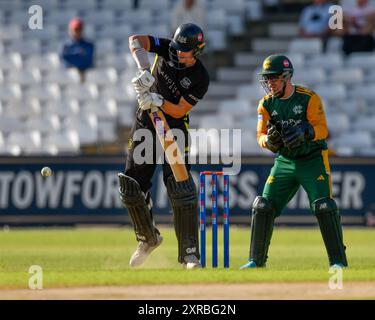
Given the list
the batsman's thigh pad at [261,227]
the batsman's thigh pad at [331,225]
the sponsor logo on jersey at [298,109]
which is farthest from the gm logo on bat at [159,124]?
the batsman's thigh pad at [331,225]

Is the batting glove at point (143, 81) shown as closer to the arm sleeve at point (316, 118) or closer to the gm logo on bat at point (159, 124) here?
the gm logo on bat at point (159, 124)

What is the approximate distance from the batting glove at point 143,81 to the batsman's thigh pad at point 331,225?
1828 mm

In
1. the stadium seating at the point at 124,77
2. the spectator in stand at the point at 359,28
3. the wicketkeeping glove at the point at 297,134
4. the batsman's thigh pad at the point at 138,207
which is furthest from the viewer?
the spectator in stand at the point at 359,28

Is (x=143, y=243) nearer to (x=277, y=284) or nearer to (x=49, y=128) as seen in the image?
(x=277, y=284)

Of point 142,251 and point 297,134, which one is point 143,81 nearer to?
point 297,134

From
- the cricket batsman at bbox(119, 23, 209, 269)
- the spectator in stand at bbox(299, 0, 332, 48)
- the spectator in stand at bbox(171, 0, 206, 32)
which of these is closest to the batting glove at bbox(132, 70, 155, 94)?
the cricket batsman at bbox(119, 23, 209, 269)

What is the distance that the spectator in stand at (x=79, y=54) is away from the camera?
72.4ft

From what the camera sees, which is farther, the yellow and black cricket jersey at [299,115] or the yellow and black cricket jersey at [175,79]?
the yellow and black cricket jersey at [175,79]

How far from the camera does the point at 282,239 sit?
17141mm

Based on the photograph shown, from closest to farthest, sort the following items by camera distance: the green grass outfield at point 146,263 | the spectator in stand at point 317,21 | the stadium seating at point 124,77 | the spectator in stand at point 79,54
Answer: the green grass outfield at point 146,263
the stadium seating at point 124,77
the spectator in stand at point 317,21
the spectator in stand at point 79,54

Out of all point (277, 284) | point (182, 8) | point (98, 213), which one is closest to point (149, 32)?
point (182, 8)

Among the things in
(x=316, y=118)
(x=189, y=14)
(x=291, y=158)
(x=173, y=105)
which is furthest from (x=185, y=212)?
(x=189, y=14)
